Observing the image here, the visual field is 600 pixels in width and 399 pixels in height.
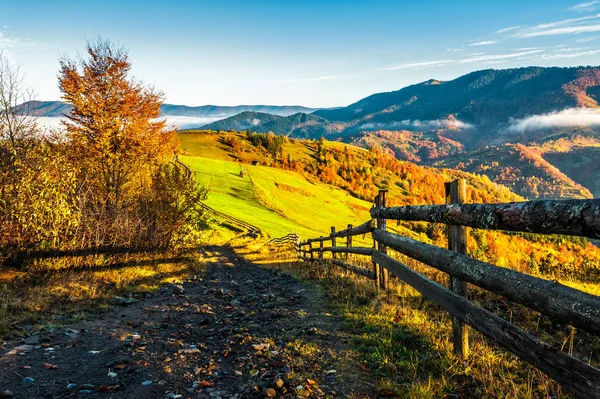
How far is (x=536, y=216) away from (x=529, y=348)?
1.25 meters

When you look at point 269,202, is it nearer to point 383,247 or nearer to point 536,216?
point 383,247

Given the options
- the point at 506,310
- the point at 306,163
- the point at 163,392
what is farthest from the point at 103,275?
the point at 306,163

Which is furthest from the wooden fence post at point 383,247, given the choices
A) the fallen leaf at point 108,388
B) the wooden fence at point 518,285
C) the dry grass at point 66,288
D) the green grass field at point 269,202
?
the green grass field at point 269,202

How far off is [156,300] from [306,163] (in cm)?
15175

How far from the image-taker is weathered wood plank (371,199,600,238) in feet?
8.04

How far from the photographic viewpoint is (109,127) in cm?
1670

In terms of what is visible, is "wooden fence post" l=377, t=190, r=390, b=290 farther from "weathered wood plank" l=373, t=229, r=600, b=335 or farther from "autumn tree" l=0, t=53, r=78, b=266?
"autumn tree" l=0, t=53, r=78, b=266

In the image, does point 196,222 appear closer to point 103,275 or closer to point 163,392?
point 103,275

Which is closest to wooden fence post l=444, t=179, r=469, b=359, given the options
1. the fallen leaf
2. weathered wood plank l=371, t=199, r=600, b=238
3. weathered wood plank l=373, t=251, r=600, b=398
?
→ weathered wood plank l=373, t=251, r=600, b=398

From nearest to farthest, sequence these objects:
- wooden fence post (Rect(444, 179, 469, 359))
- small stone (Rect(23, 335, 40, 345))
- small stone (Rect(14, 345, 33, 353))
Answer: wooden fence post (Rect(444, 179, 469, 359)) < small stone (Rect(14, 345, 33, 353)) < small stone (Rect(23, 335, 40, 345))

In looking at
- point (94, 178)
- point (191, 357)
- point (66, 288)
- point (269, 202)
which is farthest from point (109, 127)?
point (269, 202)

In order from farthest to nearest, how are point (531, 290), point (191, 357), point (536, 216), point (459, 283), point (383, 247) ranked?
point (383, 247), point (191, 357), point (459, 283), point (531, 290), point (536, 216)

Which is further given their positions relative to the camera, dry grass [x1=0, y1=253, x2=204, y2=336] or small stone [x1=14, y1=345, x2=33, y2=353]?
dry grass [x1=0, y1=253, x2=204, y2=336]

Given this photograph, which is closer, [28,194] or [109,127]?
Result: [28,194]
